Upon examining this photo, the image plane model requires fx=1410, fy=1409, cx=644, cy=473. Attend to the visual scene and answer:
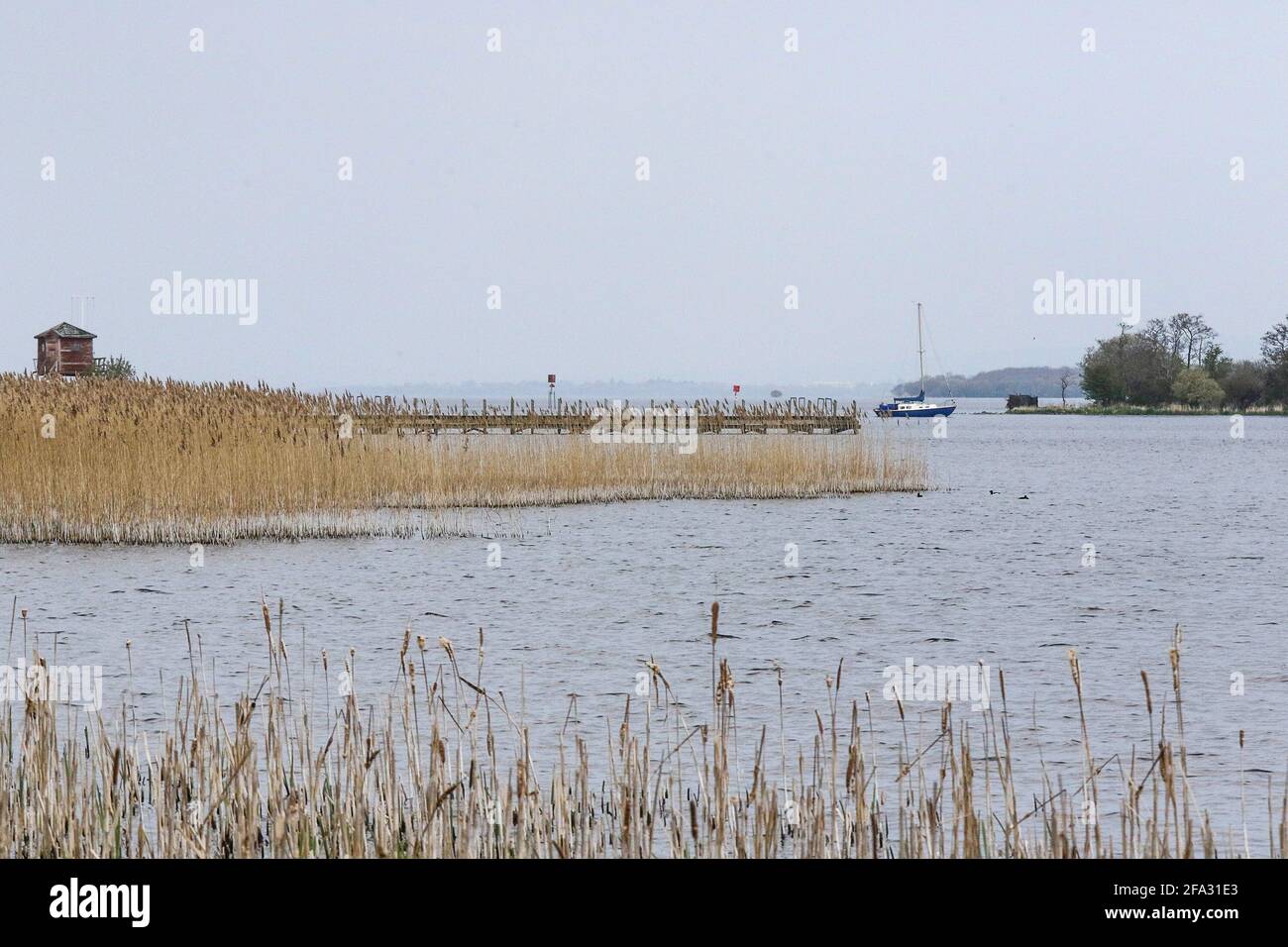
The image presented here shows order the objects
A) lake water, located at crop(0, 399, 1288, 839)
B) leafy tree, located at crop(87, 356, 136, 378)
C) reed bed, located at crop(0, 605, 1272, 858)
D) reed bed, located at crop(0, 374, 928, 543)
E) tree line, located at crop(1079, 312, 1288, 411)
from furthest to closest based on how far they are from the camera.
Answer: tree line, located at crop(1079, 312, 1288, 411)
leafy tree, located at crop(87, 356, 136, 378)
reed bed, located at crop(0, 374, 928, 543)
lake water, located at crop(0, 399, 1288, 839)
reed bed, located at crop(0, 605, 1272, 858)

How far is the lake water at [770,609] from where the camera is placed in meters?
11.7

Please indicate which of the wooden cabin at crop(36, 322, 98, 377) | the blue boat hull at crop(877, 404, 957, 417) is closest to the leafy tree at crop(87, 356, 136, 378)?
the wooden cabin at crop(36, 322, 98, 377)

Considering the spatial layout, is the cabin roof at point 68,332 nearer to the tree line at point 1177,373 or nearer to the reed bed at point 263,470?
the reed bed at point 263,470

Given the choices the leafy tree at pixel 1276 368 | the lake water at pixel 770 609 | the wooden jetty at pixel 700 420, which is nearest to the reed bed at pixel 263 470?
the lake water at pixel 770 609

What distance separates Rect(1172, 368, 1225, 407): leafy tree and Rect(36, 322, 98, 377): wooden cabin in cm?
9180

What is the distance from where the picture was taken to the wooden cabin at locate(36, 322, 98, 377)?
2362 inches

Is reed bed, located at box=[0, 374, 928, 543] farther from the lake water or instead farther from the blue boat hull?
the blue boat hull

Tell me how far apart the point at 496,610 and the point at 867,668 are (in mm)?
5551

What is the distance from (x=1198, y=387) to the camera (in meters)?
120

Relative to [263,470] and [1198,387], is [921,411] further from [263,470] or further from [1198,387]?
[263,470]

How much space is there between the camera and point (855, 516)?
31.2 meters

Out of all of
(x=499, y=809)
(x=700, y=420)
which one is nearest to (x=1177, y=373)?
(x=700, y=420)

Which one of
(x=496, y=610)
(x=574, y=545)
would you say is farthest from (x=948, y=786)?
(x=574, y=545)

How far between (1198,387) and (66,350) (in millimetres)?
93804
